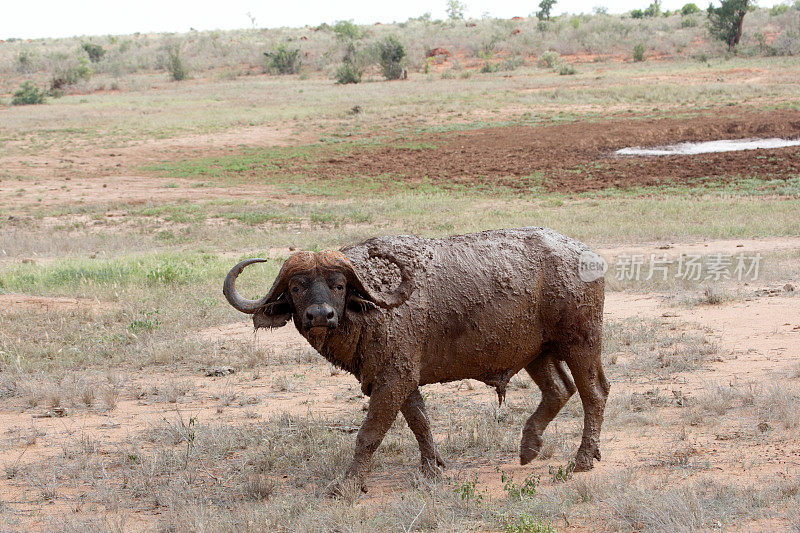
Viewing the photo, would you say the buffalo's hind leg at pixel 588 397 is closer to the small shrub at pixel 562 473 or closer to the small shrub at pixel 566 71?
the small shrub at pixel 562 473

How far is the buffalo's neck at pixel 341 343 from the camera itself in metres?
5.03

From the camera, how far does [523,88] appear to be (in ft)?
121

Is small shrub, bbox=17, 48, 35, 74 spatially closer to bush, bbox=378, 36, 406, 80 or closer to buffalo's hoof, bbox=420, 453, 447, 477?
bush, bbox=378, 36, 406, 80

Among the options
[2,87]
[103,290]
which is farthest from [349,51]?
[103,290]

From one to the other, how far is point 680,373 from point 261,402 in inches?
156

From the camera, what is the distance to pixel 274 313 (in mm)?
5102

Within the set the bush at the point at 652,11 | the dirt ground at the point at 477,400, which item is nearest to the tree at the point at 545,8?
the bush at the point at 652,11

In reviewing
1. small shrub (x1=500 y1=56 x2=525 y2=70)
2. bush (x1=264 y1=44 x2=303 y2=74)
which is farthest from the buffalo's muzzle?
bush (x1=264 y1=44 x2=303 y2=74)

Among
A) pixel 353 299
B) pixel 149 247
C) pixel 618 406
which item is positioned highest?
pixel 353 299

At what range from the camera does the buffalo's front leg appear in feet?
17.0

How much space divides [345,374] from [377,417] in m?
3.33

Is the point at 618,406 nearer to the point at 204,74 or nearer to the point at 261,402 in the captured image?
the point at 261,402

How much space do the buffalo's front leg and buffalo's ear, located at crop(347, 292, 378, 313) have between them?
0.50m

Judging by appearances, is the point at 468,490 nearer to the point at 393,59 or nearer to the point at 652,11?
the point at 393,59
